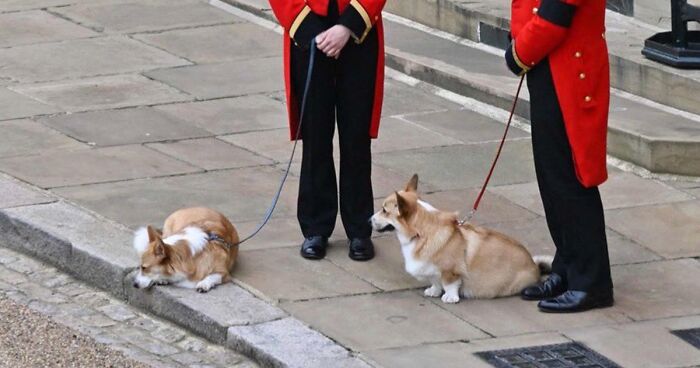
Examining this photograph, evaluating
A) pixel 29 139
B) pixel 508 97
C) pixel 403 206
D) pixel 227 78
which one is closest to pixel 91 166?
pixel 29 139

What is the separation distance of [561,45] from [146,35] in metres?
6.46

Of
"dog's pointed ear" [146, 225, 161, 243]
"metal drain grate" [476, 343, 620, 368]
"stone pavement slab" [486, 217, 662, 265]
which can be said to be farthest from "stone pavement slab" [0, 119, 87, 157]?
"metal drain grate" [476, 343, 620, 368]

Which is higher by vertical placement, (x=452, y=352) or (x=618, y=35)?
(x=618, y=35)

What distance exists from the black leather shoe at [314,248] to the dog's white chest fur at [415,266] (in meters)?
0.68

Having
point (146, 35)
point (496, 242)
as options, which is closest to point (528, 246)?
point (496, 242)

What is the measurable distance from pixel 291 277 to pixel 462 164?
7.37ft

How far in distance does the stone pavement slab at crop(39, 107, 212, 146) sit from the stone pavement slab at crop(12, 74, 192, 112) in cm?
20

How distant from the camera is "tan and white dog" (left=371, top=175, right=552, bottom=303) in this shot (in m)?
7.37

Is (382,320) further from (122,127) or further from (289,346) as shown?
(122,127)

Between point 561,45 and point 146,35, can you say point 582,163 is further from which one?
point 146,35

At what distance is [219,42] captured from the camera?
12617mm

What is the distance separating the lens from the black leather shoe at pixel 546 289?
7.41 m

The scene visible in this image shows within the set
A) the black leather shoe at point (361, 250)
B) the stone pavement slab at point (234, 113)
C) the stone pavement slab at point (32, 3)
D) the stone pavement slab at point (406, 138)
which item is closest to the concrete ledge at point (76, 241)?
the black leather shoe at point (361, 250)

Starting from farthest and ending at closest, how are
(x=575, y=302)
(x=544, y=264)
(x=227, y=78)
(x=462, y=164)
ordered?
(x=227, y=78), (x=462, y=164), (x=544, y=264), (x=575, y=302)
